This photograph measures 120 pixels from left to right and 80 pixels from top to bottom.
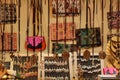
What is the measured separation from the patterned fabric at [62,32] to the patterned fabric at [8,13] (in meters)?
Answer: 0.55

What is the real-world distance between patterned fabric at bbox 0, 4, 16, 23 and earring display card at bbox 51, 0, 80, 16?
553 millimetres

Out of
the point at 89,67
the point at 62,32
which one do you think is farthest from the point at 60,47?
the point at 89,67

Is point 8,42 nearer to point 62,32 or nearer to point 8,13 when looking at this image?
point 8,13

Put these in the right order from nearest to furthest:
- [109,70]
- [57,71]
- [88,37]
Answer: [109,70], [57,71], [88,37]

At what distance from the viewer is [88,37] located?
428 centimetres

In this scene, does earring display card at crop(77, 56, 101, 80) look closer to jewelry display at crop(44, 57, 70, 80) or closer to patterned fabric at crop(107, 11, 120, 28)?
jewelry display at crop(44, 57, 70, 80)

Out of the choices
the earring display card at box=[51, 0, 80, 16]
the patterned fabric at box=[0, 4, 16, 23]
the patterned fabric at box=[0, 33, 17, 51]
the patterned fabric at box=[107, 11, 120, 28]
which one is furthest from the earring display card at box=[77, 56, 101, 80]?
the patterned fabric at box=[0, 4, 16, 23]

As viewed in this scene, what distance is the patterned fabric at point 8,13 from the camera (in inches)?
169

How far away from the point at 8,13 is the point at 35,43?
56 centimetres

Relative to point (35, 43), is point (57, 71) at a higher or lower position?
lower

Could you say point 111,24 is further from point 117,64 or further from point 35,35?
point 35,35

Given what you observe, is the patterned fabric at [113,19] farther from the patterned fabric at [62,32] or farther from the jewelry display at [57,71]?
the jewelry display at [57,71]

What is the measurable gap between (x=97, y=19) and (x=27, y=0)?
3.26ft

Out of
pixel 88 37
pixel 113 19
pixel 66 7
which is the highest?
pixel 66 7
